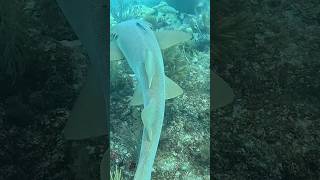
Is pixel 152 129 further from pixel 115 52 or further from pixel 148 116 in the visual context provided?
pixel 115 52

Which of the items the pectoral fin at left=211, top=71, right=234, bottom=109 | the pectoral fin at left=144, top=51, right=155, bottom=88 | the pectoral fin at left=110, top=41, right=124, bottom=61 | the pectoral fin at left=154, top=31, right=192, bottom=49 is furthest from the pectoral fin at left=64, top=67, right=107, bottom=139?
the pectoral fin at left=211, top=71, right=234, bottom=109

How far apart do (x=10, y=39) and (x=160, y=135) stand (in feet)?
3.26

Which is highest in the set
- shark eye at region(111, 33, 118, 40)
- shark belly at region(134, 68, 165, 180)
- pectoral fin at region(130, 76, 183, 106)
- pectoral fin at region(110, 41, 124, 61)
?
shark eye at region(111, 33, 118, 40)

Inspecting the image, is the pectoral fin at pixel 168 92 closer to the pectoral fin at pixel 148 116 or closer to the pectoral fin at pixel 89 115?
the pectoral fin at pixel 148 116

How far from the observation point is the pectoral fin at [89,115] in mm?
2424

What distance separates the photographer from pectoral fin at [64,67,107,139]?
2424mm

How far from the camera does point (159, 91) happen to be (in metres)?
2.41

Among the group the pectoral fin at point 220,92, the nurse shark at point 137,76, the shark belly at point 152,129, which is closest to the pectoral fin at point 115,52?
the nurse shark at point 137,76

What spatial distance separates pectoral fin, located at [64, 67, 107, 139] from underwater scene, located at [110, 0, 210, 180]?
0.22 feet

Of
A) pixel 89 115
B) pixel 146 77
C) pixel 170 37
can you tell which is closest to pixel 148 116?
pixel 146 77

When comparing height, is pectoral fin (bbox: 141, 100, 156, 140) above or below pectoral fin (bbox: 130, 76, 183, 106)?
below

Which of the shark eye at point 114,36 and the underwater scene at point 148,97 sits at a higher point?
the shark eye at point 114,36

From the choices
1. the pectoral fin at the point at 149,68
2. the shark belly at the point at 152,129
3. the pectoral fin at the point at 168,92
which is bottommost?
the shark belly at the point at 152,129

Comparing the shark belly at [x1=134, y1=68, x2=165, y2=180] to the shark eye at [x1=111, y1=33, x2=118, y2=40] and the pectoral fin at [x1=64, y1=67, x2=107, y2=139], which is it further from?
the shark eye at [x1=111, y1=33, x2=118, y2=40]
